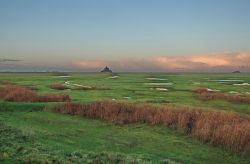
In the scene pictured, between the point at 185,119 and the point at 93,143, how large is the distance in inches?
322

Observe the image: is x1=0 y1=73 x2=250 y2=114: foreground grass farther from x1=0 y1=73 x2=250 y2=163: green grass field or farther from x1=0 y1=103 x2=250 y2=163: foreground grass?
x1=0 y1=103 x2=250 y2=163: foreground grass

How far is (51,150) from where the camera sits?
56.9 ft

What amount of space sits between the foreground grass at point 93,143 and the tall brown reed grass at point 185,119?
31.1 inches

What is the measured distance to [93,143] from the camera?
20547 millimetres

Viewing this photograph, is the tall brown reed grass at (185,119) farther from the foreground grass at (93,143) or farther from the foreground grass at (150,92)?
the foreground grass at (150,92)

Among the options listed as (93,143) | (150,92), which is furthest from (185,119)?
(150,92)

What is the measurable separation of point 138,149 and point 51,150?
4.98m

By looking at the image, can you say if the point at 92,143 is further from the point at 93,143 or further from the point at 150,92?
the point at 150,92

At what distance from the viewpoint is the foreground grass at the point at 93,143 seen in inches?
658

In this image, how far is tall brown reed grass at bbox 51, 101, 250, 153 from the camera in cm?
2109

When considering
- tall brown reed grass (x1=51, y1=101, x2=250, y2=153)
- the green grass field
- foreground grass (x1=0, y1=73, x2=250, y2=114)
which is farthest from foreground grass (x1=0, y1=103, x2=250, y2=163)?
foreground grass (x1=0, y1=73, x2=250, y2=114)

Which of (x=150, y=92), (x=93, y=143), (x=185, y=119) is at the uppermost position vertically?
(x=150, y=92)

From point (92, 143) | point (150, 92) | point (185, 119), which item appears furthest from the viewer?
point (150, 92)

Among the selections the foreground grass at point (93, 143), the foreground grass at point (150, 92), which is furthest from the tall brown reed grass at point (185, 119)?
the foreground grass at point (150, 92)
